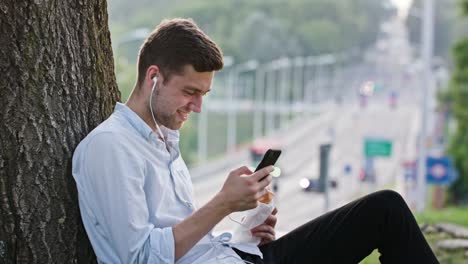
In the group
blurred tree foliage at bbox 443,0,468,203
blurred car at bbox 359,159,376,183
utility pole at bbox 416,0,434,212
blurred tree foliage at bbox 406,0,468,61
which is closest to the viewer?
utility pole at bbox 416,0,434,212

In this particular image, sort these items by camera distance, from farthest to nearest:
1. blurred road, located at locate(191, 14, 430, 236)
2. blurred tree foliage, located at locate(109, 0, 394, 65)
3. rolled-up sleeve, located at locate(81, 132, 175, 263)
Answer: blurred tree foliage, located at locate(109, 0, 394, 65) → blurred road, located at locate(191, 14, 430, 236) → rolled-up sleeve, located at locate(81, 132, 175, 263)

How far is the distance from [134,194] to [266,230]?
0.67 meters

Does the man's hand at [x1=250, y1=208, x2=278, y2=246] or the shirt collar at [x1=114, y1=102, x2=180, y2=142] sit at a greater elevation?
the shirt collar at [x1=114, y1=102, x2=180, y2=142]

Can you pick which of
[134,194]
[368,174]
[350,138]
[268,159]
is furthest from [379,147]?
[134,194]

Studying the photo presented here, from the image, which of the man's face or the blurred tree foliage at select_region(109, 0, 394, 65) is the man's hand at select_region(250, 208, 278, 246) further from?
the blurred tree foliage at select_region(109, 0, 394, 65)

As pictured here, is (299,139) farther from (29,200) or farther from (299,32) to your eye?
(29,200)

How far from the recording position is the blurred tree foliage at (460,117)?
25.1m

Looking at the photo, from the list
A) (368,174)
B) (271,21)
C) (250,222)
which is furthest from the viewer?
(271,21)

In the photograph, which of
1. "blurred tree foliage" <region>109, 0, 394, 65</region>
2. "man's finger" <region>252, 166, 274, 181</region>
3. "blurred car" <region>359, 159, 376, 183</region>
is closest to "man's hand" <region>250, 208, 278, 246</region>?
"man's finger" <region>252, 166, 274, 181</region>

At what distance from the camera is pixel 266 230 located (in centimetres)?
301

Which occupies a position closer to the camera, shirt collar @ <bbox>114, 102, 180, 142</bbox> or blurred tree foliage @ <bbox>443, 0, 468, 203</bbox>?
shirt collar @ <bbox>114, 102, 180, 142</bbox>

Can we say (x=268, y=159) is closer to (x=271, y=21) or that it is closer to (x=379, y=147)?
(x=379, y=147)

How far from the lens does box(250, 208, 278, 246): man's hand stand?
299 centimetres

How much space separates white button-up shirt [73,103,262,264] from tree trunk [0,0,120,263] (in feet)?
0.26
